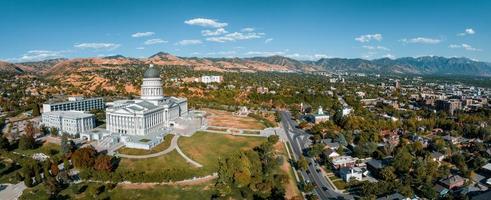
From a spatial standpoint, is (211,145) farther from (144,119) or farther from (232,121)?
(232,121)

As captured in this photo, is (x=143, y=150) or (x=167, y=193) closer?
(x=167, y=193)

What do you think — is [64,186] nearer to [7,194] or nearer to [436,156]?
[7,194]

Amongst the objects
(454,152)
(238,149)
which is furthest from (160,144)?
(454,152)

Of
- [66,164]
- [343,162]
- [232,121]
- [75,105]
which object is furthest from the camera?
[75,105]

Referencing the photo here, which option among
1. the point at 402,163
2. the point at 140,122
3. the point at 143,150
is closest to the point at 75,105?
the point at 140,122

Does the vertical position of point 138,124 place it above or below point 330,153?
above

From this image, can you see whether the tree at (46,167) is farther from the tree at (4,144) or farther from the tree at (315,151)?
the tree at (315,151)

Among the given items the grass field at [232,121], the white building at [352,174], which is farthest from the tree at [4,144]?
the white building at [352,174]

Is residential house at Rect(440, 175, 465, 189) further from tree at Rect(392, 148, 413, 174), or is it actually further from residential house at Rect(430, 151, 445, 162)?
residential house at Rect(430, 151, 445, 162)
